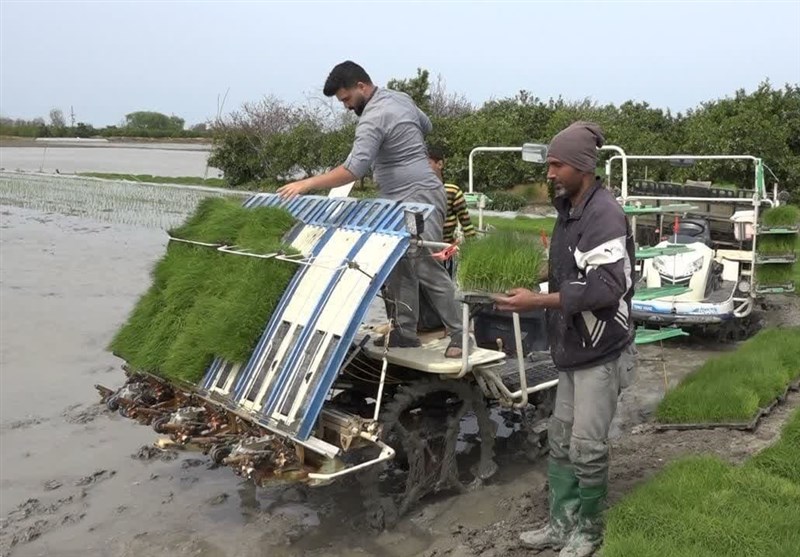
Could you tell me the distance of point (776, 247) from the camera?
9727mm

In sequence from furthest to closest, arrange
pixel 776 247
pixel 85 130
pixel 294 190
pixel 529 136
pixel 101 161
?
1. pixel 85 130
2. pixel 101 161
3. pixel 529 136
4. pixel 776 247
5. pixel 294 190

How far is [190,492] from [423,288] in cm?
213

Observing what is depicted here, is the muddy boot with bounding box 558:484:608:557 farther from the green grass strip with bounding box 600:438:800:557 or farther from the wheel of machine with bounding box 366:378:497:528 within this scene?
the wheel of machine with bounding box 366:378:497:528

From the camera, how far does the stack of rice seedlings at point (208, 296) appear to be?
15.2 ft

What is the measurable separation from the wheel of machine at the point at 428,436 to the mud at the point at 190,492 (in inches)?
4.9

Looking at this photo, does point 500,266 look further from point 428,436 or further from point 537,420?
point 537,420

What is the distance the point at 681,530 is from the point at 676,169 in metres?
21.8

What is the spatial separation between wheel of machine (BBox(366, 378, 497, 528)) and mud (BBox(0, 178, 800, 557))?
0.12 m

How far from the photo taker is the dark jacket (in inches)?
139

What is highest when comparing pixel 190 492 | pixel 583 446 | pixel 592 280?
pixel 592 280

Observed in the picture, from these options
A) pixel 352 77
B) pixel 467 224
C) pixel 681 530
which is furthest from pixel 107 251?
pixel 681 530

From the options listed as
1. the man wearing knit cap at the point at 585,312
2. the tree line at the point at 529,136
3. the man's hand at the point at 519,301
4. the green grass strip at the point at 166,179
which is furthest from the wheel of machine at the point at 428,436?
the green grass strip at the point at 166,179

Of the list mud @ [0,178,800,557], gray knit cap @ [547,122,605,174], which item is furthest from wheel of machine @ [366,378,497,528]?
gray knit cap @ [547,122,605,174]

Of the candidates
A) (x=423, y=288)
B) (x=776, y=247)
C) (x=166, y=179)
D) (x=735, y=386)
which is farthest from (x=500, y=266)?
(x=166, y=179)
